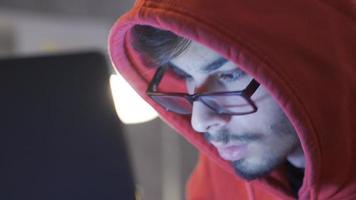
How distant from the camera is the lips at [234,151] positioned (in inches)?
31.8

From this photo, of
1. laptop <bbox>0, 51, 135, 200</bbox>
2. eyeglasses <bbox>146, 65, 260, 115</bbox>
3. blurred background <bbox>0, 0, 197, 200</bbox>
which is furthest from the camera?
blurred background <bbox>0, 0, 197, 200</bbox>

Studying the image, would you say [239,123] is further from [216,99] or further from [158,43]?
[158,43]

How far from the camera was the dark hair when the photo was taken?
77cm

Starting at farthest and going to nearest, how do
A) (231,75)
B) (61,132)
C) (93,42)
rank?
(93,42), (231,75), (61,132)

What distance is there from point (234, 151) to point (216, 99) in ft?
0.28

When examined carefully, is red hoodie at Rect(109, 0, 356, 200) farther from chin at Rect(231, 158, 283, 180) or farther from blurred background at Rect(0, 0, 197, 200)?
blurred background at Rect(0, 0, 197, 200)

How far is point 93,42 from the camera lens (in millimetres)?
1974

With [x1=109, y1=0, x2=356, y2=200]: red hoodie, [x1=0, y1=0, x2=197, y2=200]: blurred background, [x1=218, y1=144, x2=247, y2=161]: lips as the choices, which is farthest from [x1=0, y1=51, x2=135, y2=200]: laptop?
[x1=0, y1=0, x2=197, y2=200]: blurred background

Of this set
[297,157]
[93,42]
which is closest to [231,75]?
[297,157]

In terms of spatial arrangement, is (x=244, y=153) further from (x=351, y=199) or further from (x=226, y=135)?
(x=351, y=199)

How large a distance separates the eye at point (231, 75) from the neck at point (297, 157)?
0.14 metres

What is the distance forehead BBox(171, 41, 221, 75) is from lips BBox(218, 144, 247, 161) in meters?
0.12


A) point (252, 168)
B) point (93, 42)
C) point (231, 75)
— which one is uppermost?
point (231, 75)

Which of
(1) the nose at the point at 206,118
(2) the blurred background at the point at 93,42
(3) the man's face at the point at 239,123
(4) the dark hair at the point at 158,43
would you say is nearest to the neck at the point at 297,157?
(3) the man's face at the point at 239,123
